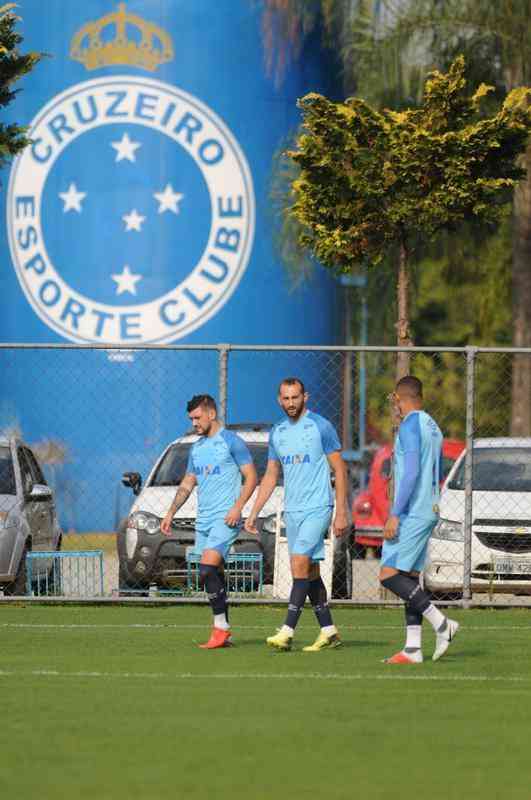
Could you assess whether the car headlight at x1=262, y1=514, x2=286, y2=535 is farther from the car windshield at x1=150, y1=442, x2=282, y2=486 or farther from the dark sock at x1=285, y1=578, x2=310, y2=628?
the dark sock at x1=285, y1=578, x2=310, y2=628

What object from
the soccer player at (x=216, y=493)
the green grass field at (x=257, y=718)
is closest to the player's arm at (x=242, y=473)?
the soccer player at (x=216, y=493)

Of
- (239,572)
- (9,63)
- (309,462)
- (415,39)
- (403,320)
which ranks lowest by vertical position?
(239,572)

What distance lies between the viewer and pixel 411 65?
29.7 meters

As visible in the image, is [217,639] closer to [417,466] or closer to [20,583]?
[417,466]

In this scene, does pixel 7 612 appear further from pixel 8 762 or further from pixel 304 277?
pixel 304 277

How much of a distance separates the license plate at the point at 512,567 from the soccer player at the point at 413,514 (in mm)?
5146

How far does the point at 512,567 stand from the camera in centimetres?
1733

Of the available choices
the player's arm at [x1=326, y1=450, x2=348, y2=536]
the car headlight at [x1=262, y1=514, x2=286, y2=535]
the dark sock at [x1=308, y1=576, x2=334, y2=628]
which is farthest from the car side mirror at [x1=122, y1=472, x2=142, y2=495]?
the player's arm at [x1=326, y1=450, x2=348, y2=536]

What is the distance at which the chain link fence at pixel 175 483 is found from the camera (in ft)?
56.9

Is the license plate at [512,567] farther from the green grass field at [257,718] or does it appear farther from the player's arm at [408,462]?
the player's arm at [408,462]

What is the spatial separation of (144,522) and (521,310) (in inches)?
671

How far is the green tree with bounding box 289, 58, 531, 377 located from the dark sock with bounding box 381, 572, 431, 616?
6.72 m

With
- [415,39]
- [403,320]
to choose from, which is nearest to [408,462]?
[403,320]

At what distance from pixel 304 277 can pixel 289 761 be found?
2155cm
